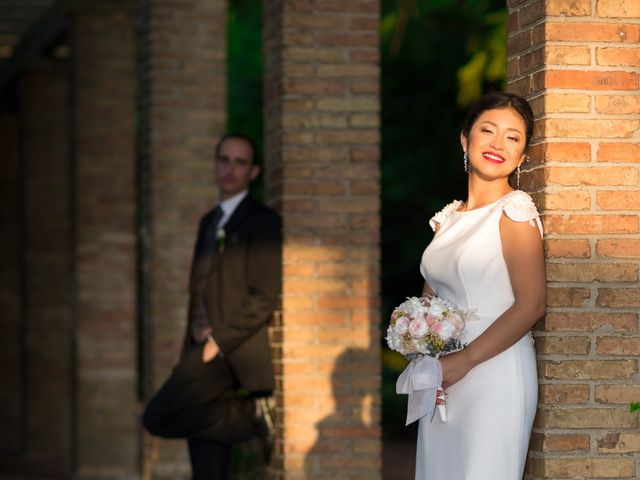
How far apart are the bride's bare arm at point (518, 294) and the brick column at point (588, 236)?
5.9 inches

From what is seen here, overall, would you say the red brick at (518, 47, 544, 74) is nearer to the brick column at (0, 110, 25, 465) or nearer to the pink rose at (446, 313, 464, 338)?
the pink rose at (446, 313, 464, 338)

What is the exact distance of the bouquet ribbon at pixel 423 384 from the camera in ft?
16.3

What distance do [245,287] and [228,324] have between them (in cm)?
24

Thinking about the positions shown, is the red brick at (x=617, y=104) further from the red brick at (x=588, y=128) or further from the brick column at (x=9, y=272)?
the brick column at (x=9, y=272)

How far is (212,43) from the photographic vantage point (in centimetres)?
1105

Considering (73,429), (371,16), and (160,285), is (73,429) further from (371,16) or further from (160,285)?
(371,16)

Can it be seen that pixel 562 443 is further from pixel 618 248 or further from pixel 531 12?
pixel 531 12

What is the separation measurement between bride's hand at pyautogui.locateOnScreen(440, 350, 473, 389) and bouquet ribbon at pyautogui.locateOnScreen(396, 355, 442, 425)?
0.02 meters

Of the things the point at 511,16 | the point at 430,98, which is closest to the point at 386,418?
the point at 430,98

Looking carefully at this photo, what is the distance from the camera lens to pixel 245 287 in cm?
772

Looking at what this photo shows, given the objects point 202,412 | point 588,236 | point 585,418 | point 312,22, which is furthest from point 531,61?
point 202,412

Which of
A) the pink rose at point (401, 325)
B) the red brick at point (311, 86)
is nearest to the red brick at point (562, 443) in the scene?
the pink rose at point (401, 325)

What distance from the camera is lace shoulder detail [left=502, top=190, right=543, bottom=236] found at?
4.90 m

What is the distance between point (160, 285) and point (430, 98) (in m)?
6.80
